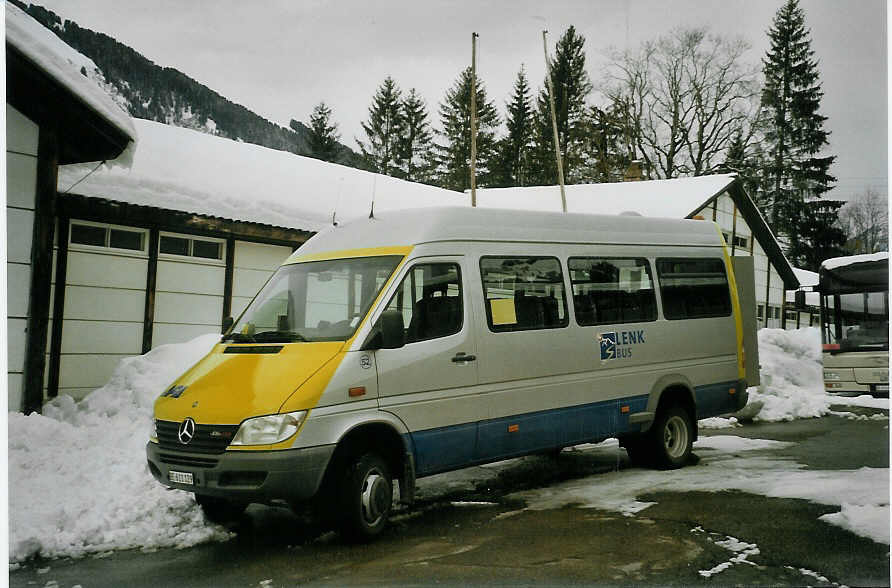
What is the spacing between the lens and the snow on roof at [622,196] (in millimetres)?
11172

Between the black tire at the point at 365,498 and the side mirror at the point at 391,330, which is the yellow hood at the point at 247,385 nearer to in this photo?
the side mirror at the point at 391,330

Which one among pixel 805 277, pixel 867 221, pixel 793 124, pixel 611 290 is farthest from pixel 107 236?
pixel 867 221

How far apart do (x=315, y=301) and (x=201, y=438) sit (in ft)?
4.54

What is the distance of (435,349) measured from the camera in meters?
6.20

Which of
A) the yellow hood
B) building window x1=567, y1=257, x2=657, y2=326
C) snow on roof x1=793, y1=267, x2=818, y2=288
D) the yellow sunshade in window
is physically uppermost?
snow on roof x1=793, y1=267, x2=818, y2=288

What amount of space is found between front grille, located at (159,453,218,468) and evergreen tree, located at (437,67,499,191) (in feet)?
18.6

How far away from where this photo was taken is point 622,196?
11.4 meters

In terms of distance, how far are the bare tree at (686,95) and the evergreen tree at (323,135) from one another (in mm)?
3394

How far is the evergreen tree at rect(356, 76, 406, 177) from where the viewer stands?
9789 mm

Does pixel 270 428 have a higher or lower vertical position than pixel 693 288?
lower

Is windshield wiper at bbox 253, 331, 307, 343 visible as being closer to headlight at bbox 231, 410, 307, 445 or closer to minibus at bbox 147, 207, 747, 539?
minibus at bbox 147, 207, 747, 539

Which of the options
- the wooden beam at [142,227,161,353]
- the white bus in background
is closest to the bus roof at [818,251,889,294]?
the white bus in background

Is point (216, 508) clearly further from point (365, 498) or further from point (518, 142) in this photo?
point (518, 142)

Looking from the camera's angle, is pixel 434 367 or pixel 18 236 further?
pixel 18 236
